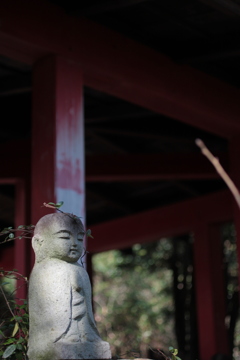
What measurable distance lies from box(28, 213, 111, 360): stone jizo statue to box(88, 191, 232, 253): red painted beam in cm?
629

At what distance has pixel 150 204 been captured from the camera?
11328 mm

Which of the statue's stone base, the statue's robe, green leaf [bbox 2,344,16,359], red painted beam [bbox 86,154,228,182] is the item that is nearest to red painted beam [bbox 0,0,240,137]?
red painted beam [bbox 86,154,228,182]

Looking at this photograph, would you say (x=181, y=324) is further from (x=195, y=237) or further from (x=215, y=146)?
(x=215, y=146)

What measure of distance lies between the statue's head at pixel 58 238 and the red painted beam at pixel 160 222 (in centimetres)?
626

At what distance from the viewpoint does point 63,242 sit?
3.59 meters

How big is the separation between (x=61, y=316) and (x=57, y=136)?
252 centimetres

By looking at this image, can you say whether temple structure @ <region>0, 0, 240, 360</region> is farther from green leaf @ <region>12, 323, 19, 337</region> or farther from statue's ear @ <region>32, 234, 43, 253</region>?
statue's ear @ <region>32, 234, 43, 253</region>

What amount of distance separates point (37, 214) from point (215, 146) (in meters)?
4.24

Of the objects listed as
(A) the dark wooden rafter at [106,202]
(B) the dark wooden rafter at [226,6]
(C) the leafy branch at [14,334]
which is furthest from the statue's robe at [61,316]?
(A) the dark wooden rafter at [106,202]

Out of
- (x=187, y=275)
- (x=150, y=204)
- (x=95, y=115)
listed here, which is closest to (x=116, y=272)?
(x=187, y=275)

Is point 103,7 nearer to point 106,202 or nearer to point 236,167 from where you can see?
point 236,167

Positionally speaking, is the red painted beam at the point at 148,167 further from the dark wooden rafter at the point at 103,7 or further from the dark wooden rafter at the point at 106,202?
the dark wooden rafter at the point at 103,7

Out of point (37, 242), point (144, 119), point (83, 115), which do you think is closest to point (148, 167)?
point (144, 119)

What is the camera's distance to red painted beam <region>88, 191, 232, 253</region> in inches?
394
